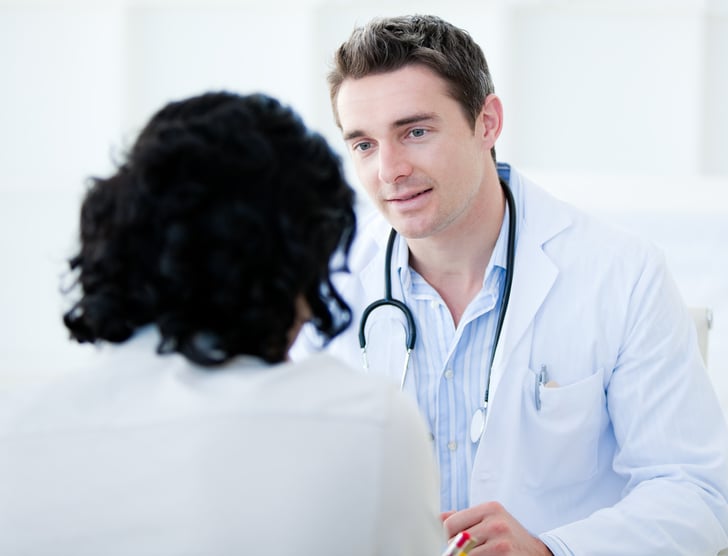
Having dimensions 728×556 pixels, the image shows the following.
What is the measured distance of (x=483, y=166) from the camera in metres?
1.78

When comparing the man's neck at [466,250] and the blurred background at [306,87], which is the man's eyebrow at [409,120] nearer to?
the man's neck at [466,250]

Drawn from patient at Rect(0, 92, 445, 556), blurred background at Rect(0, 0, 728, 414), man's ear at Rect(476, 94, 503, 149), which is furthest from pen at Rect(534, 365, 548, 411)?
blurred background at Rect(0, 0, 728, 414)

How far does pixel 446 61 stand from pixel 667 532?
0.95 meters

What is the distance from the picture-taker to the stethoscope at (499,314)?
5.20 ft

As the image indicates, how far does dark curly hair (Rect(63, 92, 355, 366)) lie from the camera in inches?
34.5

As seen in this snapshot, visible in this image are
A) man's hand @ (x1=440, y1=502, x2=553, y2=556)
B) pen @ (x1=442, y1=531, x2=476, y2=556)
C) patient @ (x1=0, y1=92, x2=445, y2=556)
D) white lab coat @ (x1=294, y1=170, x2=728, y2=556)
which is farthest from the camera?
white lab coat @ (x1=294, y1=170, x2=728, y2=556)

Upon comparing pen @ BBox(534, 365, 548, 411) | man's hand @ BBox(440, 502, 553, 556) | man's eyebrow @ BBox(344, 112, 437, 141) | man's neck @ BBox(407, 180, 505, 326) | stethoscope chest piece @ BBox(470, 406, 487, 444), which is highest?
man's eyebrow @ BBox(344, 112, 437, 141)

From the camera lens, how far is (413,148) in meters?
1.73

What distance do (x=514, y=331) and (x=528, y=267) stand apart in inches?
5.3

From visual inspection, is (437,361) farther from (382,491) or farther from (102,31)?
(102,31)

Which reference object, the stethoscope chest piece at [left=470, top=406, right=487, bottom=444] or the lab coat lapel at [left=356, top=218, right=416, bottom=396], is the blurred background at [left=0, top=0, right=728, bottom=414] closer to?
the lab coat lapel at [left=356, top=218, right=416, bottom=396]

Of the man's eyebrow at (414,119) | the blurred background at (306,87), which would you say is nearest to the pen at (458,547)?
the man's eyebrow at (414,119)

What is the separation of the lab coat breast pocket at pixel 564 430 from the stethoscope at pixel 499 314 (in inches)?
3.5

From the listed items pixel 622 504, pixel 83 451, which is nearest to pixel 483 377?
pixel 622 504
